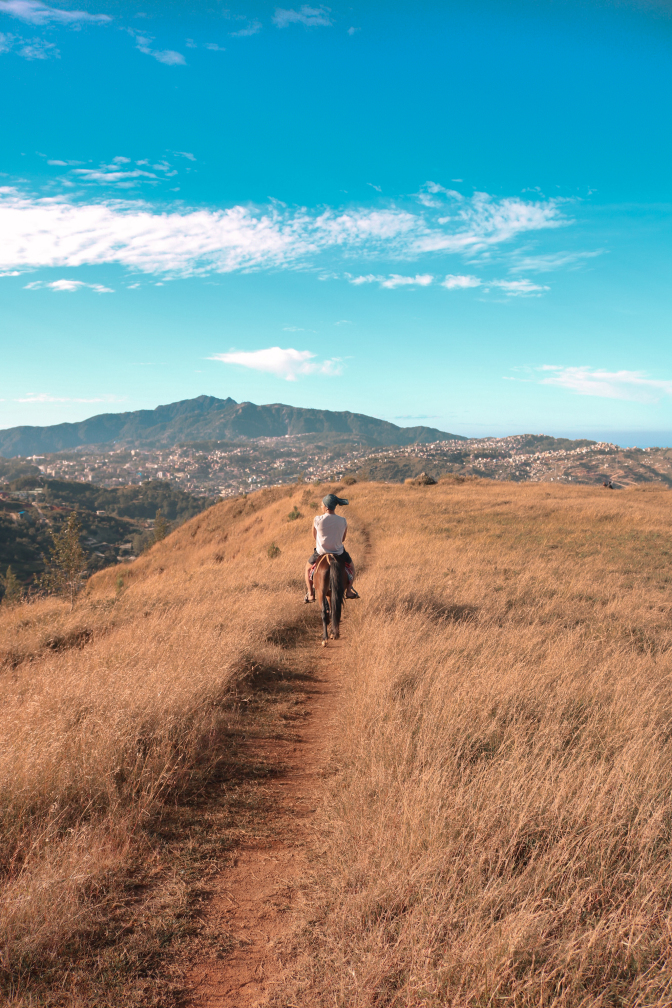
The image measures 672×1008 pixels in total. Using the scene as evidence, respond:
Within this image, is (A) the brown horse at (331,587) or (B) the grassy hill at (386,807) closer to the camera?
(B) the grassy hill at (386,807)

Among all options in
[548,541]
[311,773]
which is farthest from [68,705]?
[548,541]

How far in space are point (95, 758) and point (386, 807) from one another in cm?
260

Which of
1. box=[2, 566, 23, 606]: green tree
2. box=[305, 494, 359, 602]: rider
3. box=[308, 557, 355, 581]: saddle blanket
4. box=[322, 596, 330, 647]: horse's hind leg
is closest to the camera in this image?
box=[322, 596, 330, 647]: horse's hind leg

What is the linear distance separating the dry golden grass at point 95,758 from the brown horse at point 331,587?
1.09 meters

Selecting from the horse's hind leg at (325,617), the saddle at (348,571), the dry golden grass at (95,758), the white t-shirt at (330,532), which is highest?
the white t-shirt at (330,532)

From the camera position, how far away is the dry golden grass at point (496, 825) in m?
2.66

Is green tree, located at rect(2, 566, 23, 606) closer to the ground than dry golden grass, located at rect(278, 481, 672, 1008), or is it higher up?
closer to the ground

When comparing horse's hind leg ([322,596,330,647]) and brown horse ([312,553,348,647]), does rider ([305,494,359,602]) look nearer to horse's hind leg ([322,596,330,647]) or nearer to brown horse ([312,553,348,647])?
brown horse ([312,553,348,647])

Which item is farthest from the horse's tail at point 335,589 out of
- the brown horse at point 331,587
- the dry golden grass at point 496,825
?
the dry golden grass at point 496,825

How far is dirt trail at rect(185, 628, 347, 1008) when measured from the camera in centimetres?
290

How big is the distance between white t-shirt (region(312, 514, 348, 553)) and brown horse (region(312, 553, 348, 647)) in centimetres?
20

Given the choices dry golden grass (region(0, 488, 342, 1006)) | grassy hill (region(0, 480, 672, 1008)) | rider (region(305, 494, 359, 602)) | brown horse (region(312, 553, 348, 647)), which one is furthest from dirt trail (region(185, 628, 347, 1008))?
rider (region(305, 494, 359, 602))

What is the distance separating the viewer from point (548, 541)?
22.7 metres

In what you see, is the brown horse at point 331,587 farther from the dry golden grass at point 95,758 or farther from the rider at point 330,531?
the dry golden grass at point 95,758
